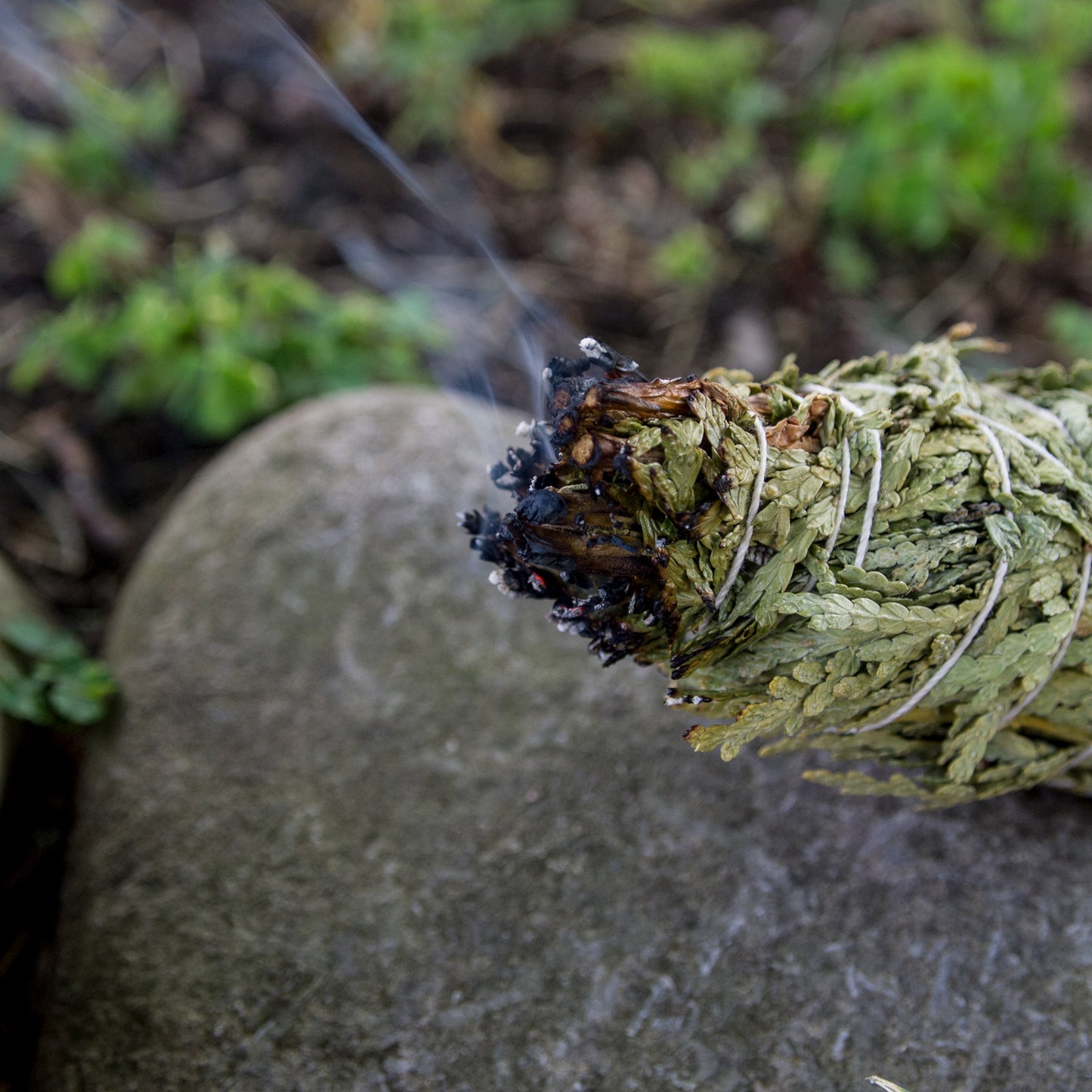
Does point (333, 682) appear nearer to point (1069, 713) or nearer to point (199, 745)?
point (199, 745)

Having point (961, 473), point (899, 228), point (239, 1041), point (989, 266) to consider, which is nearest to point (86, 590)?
point (239, 1041)

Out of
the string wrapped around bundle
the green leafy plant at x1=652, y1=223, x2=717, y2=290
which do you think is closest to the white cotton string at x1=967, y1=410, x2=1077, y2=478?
the string wrapped around bundle

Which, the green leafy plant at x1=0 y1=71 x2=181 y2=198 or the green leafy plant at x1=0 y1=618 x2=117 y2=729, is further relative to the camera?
the green leafy plant at x1=0 y1=71 x2=181 y2=198

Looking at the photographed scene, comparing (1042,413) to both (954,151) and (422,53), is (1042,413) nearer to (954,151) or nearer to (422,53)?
(954,151)

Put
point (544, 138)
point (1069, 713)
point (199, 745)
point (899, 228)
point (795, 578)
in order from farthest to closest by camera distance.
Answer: point (544, 138), point (899, 228), point (199, 745), point (1069, 713), point (795, 578)

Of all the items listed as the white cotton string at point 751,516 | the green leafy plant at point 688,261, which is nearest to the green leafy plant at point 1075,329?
the green leafy plant at point 688,261

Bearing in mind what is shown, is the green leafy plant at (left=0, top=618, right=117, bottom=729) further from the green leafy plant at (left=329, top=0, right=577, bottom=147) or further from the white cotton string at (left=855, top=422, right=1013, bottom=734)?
the green leafy plant at (left=329, top=0, right=577, bottom=147)
